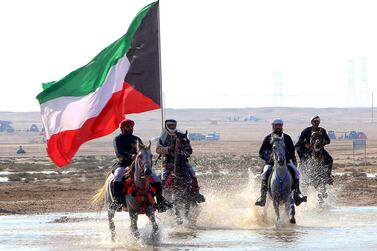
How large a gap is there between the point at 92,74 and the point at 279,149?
4234 millimetres

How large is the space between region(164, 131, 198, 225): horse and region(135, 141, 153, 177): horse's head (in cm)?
428

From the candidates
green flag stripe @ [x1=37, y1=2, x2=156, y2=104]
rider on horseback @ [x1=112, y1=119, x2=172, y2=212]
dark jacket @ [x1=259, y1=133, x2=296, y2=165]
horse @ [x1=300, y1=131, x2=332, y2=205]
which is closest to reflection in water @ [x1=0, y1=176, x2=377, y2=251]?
horse @ [x1=300, y1=131, x2=332, y2=205]

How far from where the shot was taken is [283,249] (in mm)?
18969

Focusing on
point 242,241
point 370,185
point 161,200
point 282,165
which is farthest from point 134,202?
point 370,185

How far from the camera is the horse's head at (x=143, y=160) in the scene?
19.9 meters

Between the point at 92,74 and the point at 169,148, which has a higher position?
the point at 92,74

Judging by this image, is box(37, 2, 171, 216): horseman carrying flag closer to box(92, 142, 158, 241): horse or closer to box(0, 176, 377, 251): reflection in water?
box(0, 176, 377, 251): reflection in water

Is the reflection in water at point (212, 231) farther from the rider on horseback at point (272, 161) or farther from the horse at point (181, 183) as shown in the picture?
the rider on horseback at point (272, 161)

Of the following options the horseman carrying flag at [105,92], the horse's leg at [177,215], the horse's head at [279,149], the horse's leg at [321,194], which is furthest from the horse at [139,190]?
the horse's leg at [321,194]

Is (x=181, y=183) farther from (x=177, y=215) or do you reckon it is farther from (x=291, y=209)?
(x=291, y=209)

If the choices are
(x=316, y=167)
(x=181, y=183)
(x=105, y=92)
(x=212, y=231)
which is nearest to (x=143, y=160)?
(x=212, y=231)

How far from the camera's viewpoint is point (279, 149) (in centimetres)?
2286

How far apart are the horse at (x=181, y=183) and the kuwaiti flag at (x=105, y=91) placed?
1.06 meters

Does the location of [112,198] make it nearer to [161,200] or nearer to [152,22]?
[161,200]
